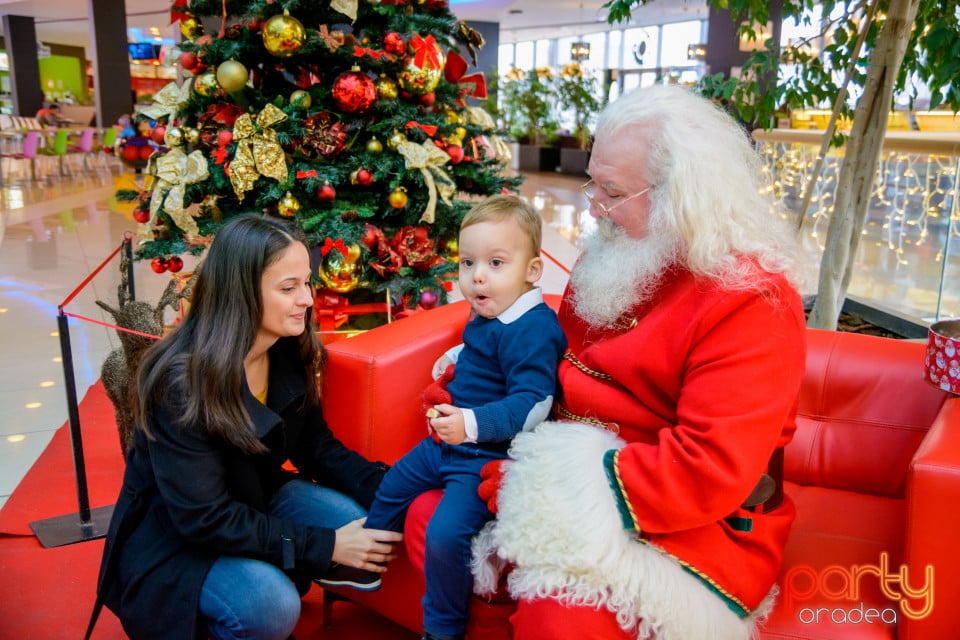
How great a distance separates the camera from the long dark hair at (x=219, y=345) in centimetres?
167

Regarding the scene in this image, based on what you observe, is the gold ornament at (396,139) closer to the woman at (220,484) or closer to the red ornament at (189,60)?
the red ornament at (189,60)

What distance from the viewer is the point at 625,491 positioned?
145cm

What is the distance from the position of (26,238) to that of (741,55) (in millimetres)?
12018

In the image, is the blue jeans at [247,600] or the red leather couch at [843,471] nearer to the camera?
the red leather couch at [843,471]

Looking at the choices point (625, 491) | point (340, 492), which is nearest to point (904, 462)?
point (625, 491)

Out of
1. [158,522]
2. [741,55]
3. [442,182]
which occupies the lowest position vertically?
[158,522]

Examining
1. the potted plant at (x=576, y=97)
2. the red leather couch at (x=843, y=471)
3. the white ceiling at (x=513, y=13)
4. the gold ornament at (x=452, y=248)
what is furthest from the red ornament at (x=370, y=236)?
the potted plant at (x=576, y=97)

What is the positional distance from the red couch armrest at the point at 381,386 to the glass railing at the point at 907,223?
179cm

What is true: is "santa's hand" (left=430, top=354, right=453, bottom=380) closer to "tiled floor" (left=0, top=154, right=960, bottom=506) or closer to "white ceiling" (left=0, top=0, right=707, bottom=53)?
"tiled floor" (left=0, top=154, right=960, bottom=506)

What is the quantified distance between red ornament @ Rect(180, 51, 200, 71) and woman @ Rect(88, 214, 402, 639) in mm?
1744

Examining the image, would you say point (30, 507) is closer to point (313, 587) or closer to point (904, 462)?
point (313, 587)

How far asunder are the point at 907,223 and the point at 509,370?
490 cm

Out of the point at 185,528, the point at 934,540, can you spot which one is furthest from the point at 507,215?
the point at 934,540

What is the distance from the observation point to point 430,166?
3254 mm
